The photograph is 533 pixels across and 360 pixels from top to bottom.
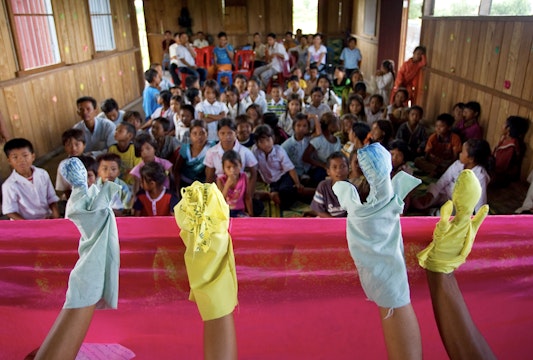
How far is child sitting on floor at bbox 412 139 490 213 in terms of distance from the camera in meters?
3.12

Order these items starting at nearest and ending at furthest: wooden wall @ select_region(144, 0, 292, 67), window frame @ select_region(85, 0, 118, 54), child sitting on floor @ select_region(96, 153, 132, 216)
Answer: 1. child sitting on floor @ select_region(96, 153, 132, 216)
2. window frame @ select_region(85, 0, 118, 54)
3. wooden wall @ select_region(144, 0, 292, 67)

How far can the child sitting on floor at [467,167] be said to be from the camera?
3.12 metres

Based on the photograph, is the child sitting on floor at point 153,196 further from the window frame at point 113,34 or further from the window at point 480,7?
the window frame at point 113,34

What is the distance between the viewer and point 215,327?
113cm

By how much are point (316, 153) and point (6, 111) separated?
3.19 m

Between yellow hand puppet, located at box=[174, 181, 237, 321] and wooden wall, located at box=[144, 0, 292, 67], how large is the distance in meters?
11.1

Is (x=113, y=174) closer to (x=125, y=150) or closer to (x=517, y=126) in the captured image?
(x=125, y=150)

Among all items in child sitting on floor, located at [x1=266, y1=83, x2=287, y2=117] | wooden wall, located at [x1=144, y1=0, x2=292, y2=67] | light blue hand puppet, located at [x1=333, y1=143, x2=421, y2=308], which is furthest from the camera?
wooden wall, located at [x1=144, y1=0, x2=292, y2=67]

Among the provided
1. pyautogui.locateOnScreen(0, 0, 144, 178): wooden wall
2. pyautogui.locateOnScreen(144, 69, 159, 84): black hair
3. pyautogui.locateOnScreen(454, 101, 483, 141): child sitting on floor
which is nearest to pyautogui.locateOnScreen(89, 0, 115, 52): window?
→ pyautogui.locateOnScreen(0, 0, 144, 178): wooden wall

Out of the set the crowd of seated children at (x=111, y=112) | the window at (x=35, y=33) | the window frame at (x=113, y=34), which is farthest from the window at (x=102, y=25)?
the crowd of seated children at (x=111, y=112)

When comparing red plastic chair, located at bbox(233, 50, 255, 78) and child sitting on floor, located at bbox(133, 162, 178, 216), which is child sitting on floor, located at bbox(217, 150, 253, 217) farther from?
red plastic chair, located at bbox(233, 50, 255, 78)

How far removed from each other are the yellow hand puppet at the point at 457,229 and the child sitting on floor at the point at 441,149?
131 inches

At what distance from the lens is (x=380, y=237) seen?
109cm

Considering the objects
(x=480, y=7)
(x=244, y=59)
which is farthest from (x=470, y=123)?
(x=244, y=59)
